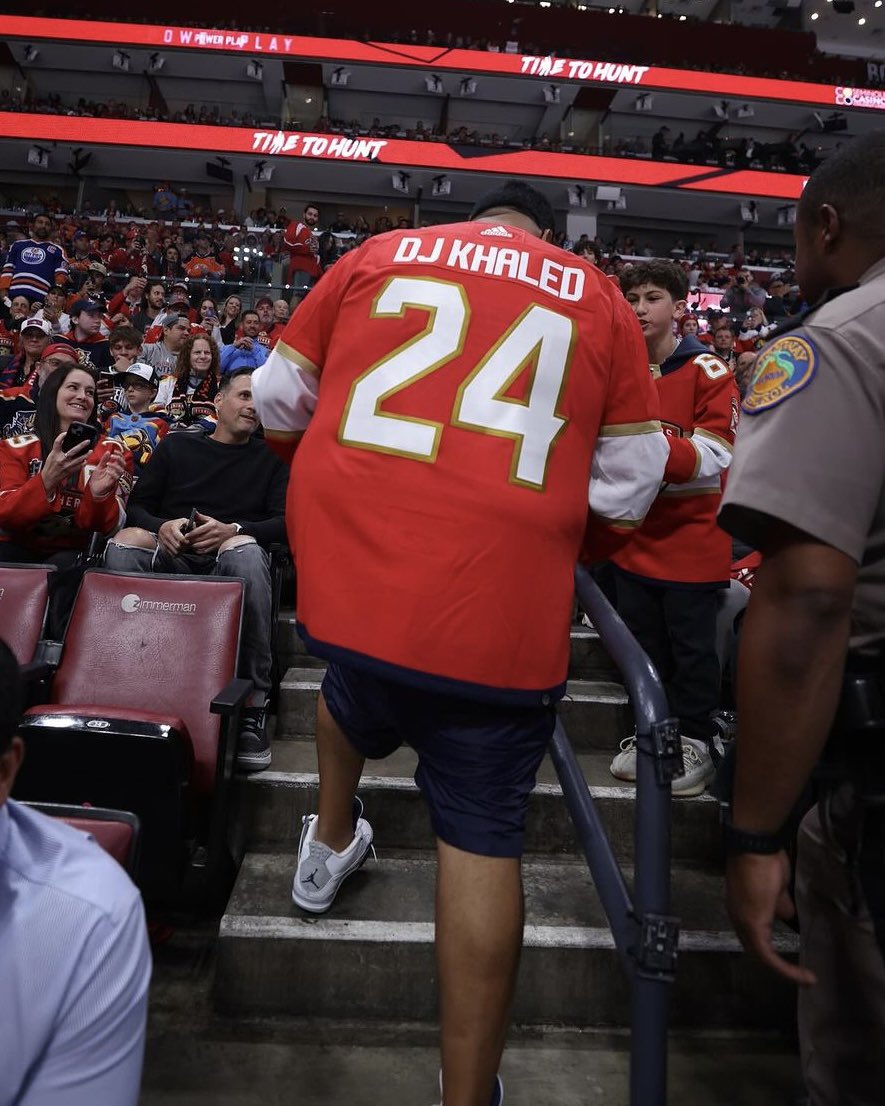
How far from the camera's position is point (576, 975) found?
1.90 m

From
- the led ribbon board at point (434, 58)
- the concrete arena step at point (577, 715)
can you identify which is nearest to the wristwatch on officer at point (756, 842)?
the concrete arena step at point (577, 715)

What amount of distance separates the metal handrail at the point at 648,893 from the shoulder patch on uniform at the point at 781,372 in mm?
641

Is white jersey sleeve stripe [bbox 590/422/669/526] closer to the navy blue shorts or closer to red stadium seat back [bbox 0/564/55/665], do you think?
the navy blue shorts

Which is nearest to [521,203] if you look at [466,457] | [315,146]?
[466,457]

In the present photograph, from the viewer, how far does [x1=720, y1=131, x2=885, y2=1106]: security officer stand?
33.7 inches

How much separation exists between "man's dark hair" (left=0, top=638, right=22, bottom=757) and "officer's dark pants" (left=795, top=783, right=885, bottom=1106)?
0.95 meters

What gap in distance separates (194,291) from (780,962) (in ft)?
38.0

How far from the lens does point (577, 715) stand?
9.17ft

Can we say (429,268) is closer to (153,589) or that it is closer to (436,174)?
(153,589)

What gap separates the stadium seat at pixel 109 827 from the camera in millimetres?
1146

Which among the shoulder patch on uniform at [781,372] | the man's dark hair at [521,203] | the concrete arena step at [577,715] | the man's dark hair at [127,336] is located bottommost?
the concrete arena step at [577,715]

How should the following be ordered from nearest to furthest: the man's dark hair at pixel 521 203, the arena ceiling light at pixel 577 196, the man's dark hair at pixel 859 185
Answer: the man's dark hair at pixel 859 185, the man's dark hair at pixel 521 203, the arena ceiling light at pixel 577 196

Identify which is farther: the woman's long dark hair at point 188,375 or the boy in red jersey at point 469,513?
the woman's long dark hair at point 188,375

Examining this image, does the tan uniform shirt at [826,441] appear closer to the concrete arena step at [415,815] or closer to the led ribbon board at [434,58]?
the concrete arena step at [415,815]
